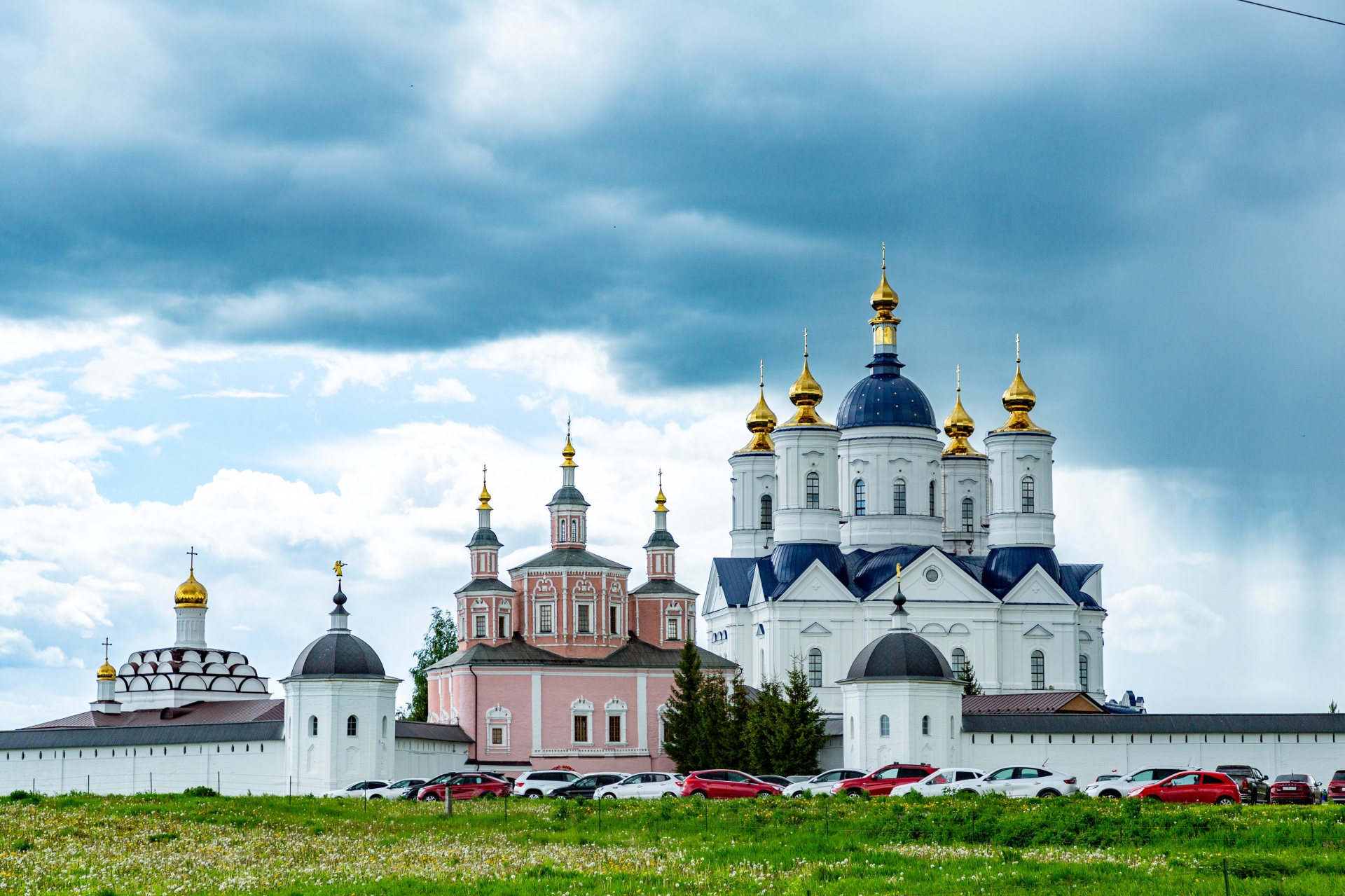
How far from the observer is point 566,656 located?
185 feet

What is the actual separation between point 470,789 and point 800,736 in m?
13.1

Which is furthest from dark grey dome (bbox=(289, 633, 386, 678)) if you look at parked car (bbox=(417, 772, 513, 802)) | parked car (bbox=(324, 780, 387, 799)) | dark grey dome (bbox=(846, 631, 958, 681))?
dark grey dome (bbox=(846, 631, 958, 681))

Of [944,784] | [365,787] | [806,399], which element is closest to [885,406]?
[806,399]

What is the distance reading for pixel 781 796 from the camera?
102ft

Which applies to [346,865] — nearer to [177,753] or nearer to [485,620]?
[177,753]

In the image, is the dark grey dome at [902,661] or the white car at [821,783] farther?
the dark grey dome at [902,661]

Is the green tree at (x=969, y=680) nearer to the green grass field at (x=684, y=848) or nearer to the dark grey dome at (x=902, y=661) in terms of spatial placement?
the dark grey dome at (x=902, y=661)

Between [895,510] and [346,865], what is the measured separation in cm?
4357

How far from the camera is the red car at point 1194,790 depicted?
29.9 meters

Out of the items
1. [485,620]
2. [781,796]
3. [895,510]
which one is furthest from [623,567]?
[781,796]

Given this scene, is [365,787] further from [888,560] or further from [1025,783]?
[888,560]

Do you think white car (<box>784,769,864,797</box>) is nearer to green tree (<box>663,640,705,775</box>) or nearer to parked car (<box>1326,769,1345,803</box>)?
parked car (<box>1326,769,1345,803</box>)

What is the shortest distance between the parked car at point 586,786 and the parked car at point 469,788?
1.13 meters

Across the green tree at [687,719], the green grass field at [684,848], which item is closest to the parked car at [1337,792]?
the green grass field at [684,848]
